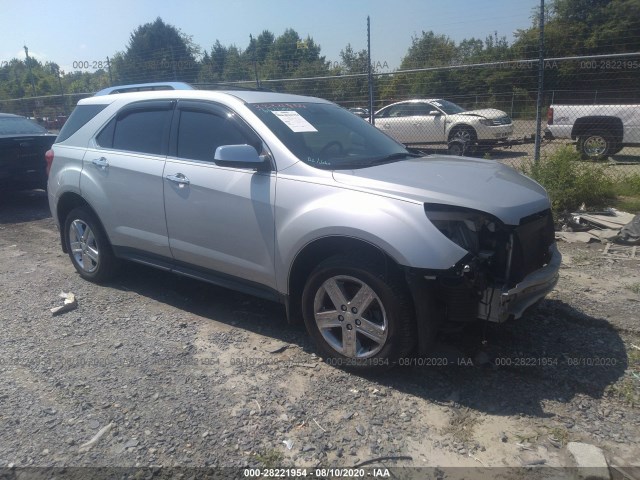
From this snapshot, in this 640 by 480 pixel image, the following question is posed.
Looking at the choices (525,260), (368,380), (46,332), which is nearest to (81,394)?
(46,332)

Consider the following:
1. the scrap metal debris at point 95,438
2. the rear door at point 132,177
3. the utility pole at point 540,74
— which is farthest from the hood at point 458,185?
the utility pole at point 540,74

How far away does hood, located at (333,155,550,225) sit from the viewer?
10.5 feet

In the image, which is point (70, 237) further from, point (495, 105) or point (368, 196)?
point (495, 105)

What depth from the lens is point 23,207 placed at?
373 inches

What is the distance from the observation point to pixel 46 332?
4371mm

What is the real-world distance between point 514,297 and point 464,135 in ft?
35.2

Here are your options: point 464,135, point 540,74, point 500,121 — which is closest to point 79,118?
point 540,74

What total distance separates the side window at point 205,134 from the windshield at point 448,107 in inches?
418

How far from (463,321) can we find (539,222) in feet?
3.01

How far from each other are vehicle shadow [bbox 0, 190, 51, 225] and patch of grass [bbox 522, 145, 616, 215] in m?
7.69

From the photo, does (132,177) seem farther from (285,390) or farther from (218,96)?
(285,390)

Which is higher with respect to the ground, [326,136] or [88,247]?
[326,136]

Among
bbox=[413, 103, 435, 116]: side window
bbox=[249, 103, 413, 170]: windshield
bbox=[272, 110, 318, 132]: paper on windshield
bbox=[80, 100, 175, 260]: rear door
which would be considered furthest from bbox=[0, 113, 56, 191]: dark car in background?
bbox=[413, 103, 435, 116]: side window

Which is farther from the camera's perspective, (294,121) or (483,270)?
(294,121)
